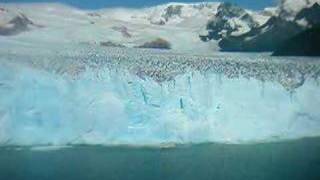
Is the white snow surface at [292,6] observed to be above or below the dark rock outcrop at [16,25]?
above

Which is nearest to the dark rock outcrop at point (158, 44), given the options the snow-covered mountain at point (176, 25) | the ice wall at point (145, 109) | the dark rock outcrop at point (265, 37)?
the snow-covered mountain at point (176, 25)

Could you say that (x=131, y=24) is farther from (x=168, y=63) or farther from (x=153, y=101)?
(x=153, y=101)

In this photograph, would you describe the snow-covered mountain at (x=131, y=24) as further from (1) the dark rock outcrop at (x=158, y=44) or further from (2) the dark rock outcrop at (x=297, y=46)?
(2) the dark rock outcrop at (x=297, y=46)

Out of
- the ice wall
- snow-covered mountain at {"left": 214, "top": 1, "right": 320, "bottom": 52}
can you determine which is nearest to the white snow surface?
snow-covered mountain at {"left": 214, "top": 1, "right": 320, "bottom": 52}

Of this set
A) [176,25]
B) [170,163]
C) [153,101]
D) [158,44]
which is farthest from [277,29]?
[170,163]

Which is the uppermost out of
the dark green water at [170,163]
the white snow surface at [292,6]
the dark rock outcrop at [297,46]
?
the white snow surface at [292,6]

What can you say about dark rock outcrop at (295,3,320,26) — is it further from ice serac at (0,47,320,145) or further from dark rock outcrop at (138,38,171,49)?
dark rock outcrop at (138,38,171,49)
